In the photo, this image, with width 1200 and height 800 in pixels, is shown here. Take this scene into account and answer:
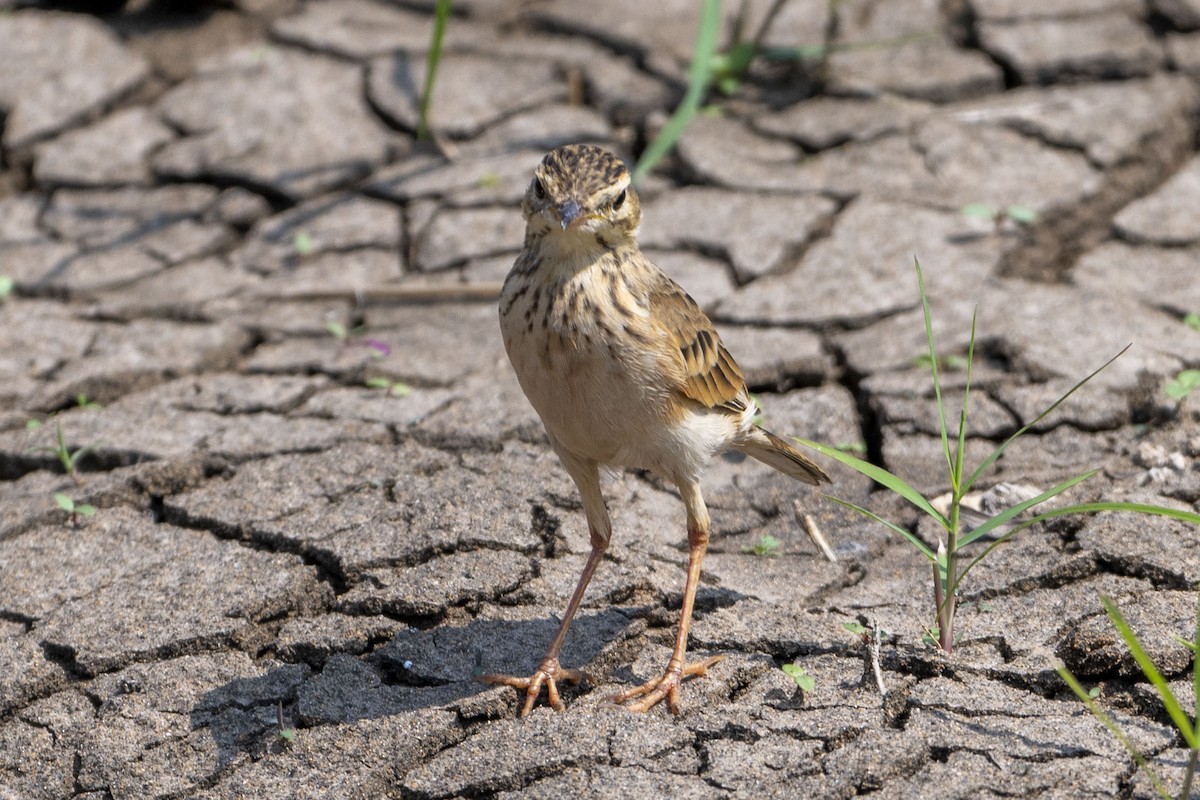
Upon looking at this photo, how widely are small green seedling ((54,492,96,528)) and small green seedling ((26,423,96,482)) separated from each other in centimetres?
14

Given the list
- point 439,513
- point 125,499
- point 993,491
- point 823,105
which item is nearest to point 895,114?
point 823,105

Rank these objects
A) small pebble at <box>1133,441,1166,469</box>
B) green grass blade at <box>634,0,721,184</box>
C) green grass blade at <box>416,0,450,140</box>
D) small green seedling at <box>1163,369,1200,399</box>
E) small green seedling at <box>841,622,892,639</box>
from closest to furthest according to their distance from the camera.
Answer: small green seedling at <box>841,622,892,639</box> < small pebble at <box>1133,441,1166,469</box> < small green seedling at <box>1163,369,1200,399</box> < green grass blade at <box>634,0,721,184</box> < green grass blade at <box>416,0,450,140</box>

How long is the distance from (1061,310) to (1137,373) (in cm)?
53

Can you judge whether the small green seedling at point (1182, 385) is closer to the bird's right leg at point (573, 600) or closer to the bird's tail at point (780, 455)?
the bird's tail at point (780, 455)

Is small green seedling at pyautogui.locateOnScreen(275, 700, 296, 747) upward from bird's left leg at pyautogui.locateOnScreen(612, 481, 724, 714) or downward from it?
downward

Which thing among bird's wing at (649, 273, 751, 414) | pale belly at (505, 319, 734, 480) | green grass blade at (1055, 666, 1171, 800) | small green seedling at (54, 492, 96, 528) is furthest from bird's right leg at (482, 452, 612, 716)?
small green seedling at (54, 492, 96, 528)

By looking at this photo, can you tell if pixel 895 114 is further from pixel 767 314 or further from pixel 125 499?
pixel 125 499

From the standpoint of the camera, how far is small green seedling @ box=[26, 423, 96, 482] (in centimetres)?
460

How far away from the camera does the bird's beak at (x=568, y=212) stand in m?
3.58

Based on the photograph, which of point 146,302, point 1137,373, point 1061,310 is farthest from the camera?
point 146,302

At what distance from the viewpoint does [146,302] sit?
600cm

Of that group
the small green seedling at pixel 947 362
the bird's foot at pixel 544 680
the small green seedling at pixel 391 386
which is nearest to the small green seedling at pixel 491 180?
the small green seedling at pixel 391 386

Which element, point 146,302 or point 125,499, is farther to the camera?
point 146,302

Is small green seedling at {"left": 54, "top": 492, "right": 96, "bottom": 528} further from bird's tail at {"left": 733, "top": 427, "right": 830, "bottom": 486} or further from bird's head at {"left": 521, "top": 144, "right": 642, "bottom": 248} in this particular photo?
bird's tail at {"left": 733, "top": 427, "right": 830, "bottom": 486}
